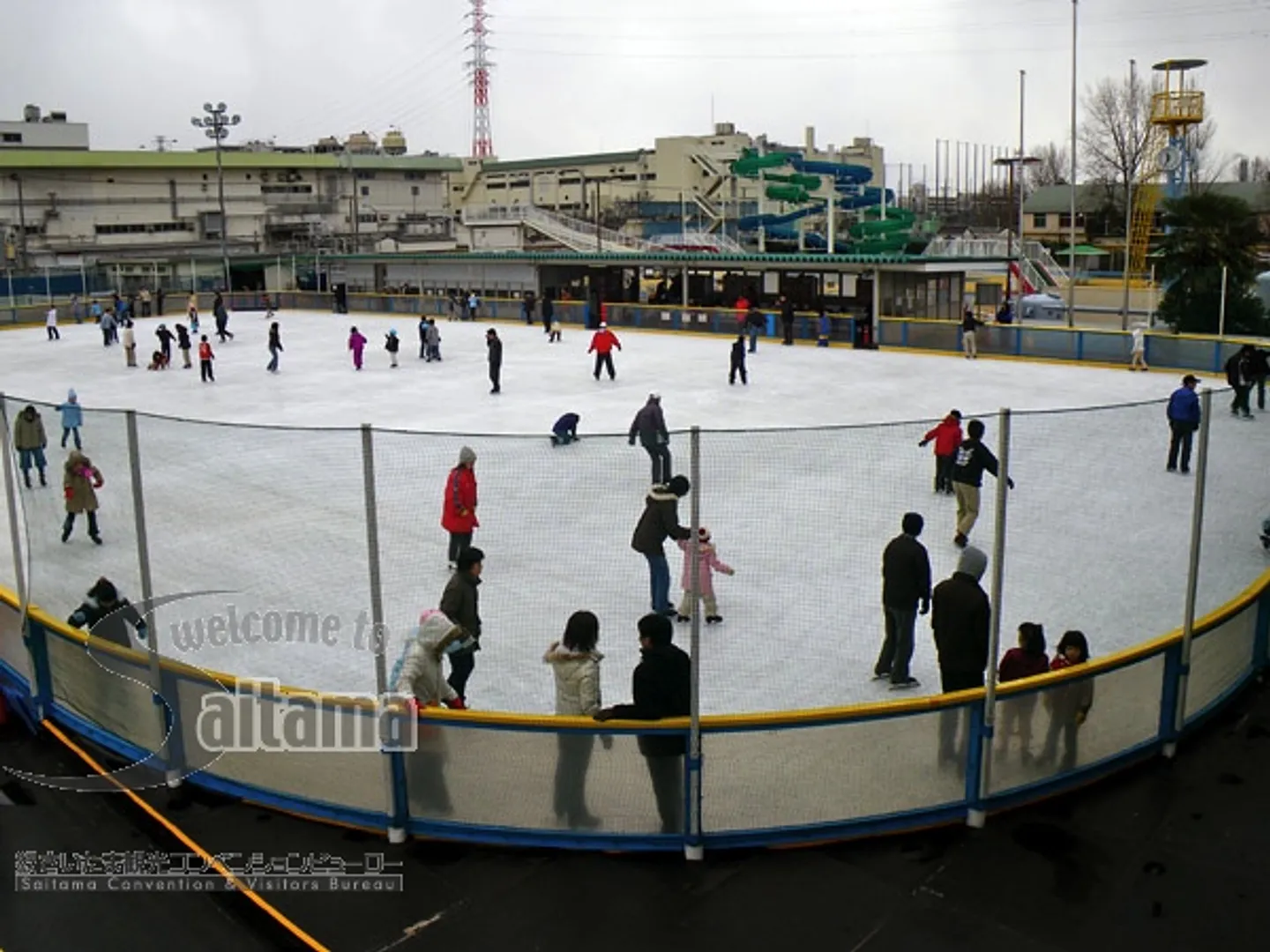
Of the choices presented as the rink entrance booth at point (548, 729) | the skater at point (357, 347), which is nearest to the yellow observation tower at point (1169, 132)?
the skater at point (357, 347)

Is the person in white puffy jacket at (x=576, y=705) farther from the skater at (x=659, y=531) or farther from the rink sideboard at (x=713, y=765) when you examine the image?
the skater at (x=659, y=531)

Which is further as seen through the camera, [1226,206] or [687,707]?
[1226,206]

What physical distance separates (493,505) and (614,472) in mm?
1183

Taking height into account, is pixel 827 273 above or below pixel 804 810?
above

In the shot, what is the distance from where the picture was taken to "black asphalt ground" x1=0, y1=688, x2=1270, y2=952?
17.0ft

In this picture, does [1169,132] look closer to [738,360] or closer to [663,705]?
[738,360]

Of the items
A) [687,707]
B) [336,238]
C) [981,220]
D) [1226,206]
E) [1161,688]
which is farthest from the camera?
[981,220]

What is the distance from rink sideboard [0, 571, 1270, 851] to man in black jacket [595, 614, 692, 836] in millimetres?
61

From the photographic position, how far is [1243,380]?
1280cm

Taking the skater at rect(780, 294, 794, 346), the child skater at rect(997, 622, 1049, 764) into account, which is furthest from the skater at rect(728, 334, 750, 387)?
the child skater at rect(997, 622, 1049, 764)

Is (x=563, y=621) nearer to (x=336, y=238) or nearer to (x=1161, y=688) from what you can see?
(x=1161, y=688)

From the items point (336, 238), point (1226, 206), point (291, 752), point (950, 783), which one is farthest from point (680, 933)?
point (336, 238)

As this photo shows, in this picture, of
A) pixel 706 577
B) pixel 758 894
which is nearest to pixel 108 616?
pixel 706 577

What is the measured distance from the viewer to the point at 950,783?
240 inches
